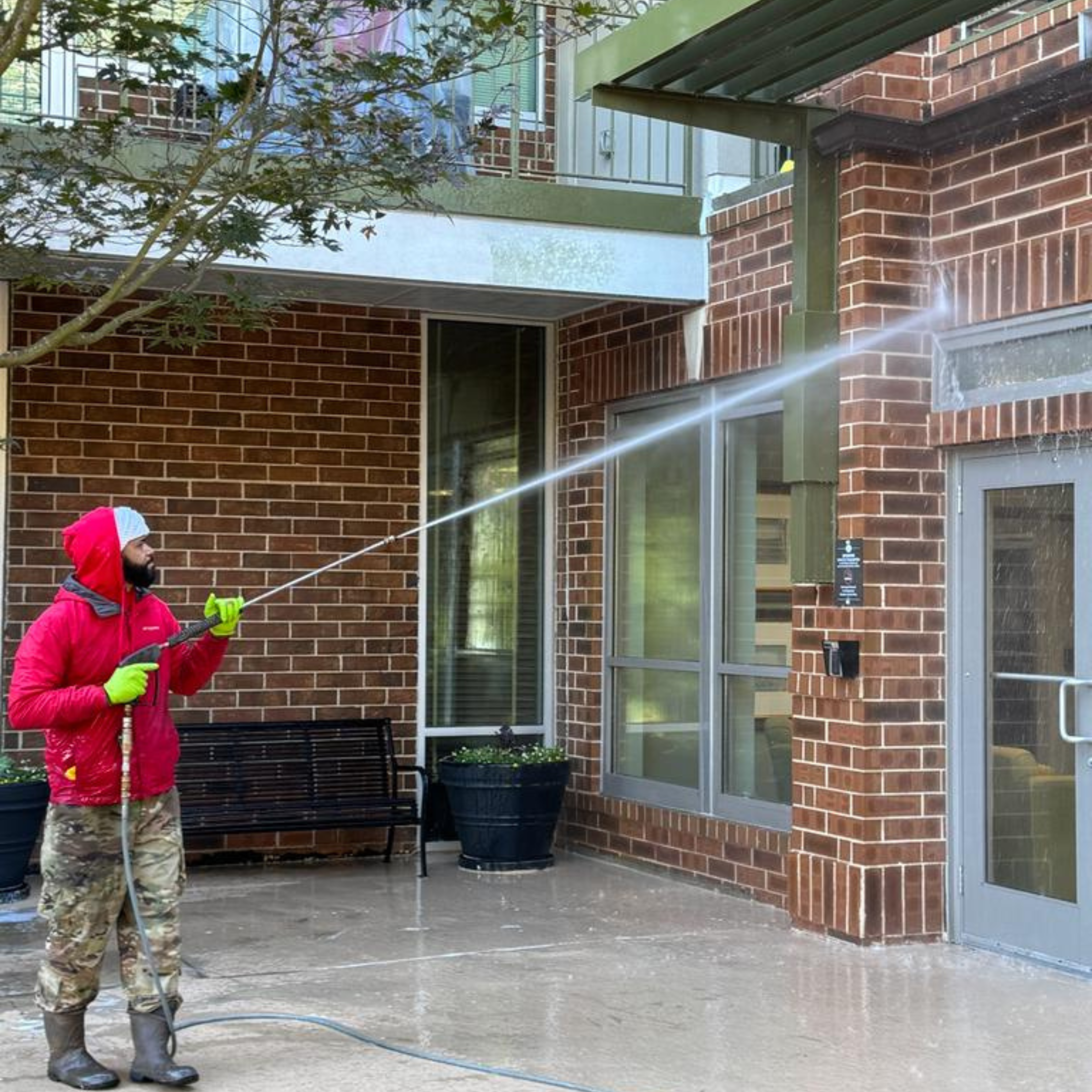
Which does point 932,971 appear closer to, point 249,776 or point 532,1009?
point 532,1009

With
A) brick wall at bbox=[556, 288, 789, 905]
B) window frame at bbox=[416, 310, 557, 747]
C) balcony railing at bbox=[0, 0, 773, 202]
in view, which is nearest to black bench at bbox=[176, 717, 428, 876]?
window frame at bbox=[416, 310, 557, 747]

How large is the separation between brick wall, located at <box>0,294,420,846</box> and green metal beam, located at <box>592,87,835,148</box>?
3323 mm

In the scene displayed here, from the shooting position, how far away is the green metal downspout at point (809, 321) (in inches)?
315

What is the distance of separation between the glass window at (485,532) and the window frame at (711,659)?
1.11 meters

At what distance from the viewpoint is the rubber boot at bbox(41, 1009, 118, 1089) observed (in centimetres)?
549

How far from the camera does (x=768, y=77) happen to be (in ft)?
25.1

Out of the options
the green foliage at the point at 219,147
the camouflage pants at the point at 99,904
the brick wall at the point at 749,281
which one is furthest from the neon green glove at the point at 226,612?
the brick wall at the point at 749,281

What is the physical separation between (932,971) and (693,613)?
3.07 m

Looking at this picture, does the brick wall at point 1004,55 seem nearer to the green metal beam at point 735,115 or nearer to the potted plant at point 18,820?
the green metal beam at point 735,115

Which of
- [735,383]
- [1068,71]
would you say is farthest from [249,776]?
[1068,71]

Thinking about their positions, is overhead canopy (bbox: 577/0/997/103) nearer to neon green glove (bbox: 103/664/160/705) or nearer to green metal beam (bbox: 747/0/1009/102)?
green metal beam (bbox: 747/0/1009/102)

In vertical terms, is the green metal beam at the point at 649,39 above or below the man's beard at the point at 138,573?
above

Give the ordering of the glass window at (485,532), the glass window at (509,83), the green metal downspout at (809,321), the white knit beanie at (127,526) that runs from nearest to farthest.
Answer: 1. the white knit beanie at (127,526)
2. the green metal downspout at (809,321)
3. the glass window at (509,83)
4. the glass window at (485,532)

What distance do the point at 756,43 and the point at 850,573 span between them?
239 cm
